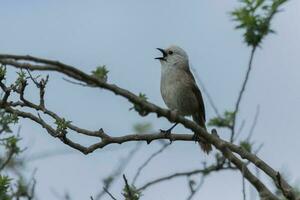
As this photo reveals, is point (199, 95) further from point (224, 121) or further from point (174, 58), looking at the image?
point (224, 121)

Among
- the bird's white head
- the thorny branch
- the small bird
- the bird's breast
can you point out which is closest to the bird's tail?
the small bird

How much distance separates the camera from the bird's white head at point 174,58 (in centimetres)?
990

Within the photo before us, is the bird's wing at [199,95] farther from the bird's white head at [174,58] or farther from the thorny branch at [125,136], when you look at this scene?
the thorny branch at [125,136]

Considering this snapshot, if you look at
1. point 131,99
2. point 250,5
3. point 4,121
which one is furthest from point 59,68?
point 250,5

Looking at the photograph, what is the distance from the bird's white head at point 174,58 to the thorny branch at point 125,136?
326 centimetres

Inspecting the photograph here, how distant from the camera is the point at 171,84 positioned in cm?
938

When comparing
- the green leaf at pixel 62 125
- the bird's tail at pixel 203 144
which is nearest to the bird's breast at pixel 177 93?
the bird's tail at pixel 203 144

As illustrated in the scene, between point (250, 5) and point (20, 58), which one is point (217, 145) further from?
point (250, 5)

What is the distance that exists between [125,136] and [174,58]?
174 inches

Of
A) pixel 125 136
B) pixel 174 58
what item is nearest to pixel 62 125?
pixel 125 136

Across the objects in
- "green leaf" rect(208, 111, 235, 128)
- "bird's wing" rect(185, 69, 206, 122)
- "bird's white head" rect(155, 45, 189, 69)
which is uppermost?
"bird's white head" rect(155, 45, 189, 69)

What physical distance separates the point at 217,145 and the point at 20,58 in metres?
1.36

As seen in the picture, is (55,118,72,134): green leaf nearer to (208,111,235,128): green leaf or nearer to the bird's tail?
(208,111,235,128): green leaf

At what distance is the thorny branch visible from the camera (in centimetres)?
365
